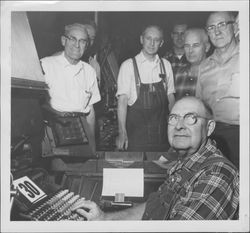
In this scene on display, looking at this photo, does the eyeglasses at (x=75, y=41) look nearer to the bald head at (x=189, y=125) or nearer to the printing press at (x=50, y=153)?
the printing press at (x=50, y=153)

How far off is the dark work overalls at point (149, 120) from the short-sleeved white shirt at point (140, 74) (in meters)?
0.02

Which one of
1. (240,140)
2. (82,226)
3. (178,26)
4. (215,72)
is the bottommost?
(82,226)

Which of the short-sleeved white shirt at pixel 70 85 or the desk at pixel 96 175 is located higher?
the short-sleeved white shirt at pixel 70 85

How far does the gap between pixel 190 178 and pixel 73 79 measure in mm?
658

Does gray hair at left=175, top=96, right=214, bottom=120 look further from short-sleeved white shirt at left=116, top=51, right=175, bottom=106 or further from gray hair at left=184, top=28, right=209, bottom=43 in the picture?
gray hair at left=184, top=28, right=209, bottom=43

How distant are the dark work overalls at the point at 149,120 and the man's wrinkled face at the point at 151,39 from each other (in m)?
0.07

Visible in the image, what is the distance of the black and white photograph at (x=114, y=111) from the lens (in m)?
1.89

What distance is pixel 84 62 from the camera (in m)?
1.91

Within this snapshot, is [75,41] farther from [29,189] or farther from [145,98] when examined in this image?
[29,189]

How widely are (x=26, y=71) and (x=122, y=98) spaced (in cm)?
43

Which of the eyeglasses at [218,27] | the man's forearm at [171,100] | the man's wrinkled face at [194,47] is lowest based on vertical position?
the man's forearm at [171,100]

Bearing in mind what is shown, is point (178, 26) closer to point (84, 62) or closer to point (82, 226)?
point (84, 62)

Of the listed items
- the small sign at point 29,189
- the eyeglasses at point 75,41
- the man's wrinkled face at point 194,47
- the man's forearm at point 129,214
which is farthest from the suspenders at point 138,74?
the small sign at point 29,189

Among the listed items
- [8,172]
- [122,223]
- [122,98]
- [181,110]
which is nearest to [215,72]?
[181,110]
